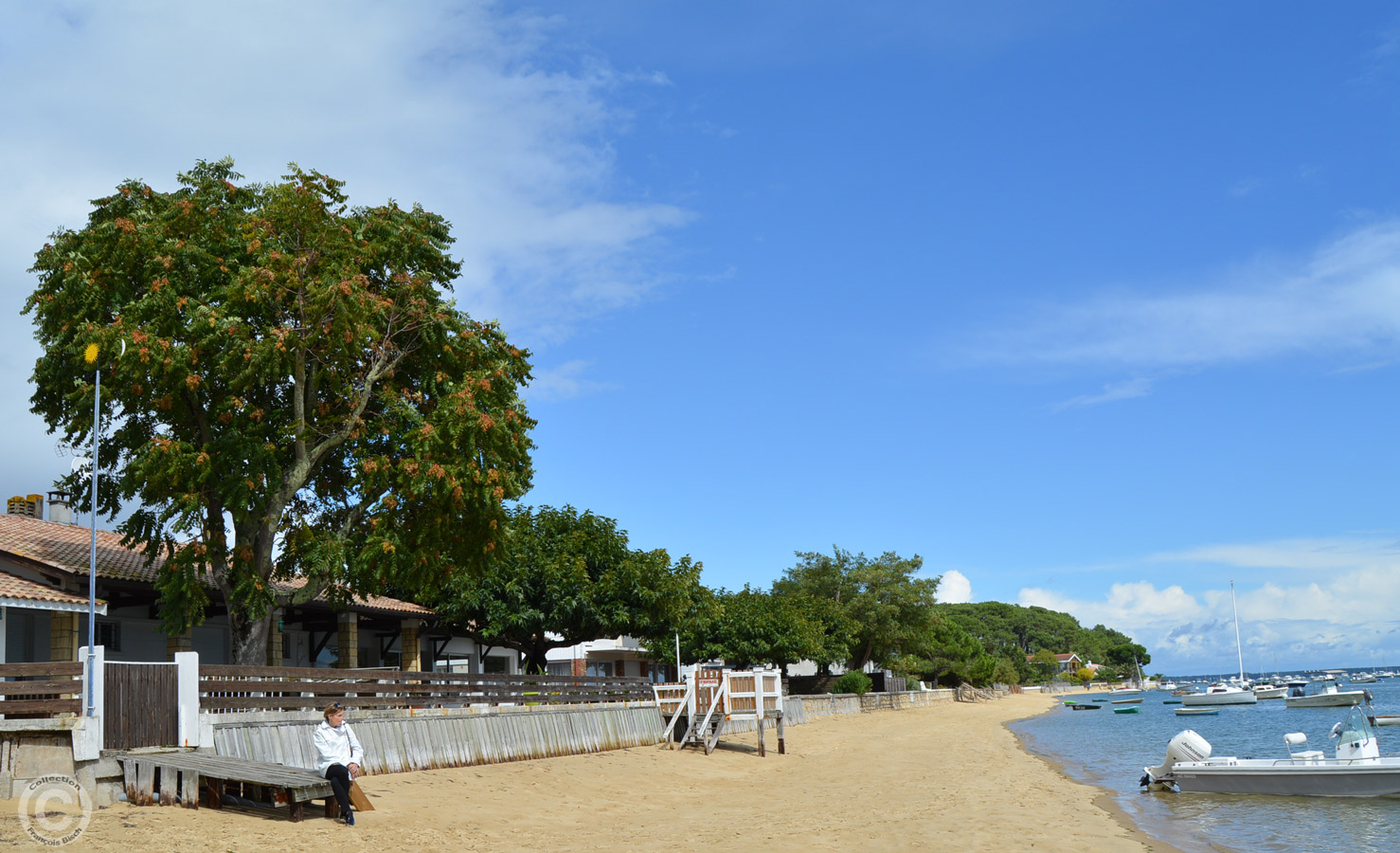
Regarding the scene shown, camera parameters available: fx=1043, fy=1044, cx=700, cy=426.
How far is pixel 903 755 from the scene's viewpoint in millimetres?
33719

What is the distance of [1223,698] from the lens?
102 metres

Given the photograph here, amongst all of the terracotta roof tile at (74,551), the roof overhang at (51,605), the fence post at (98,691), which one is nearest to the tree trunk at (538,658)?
the terracotta roof tile at (74,551)

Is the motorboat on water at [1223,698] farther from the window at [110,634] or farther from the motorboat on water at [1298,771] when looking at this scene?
the window at [110,634]

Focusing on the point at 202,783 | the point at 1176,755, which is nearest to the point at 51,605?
the point at 202,783

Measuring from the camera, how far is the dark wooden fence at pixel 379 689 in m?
16.6

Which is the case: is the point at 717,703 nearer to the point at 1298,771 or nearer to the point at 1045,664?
the point at 1298,771

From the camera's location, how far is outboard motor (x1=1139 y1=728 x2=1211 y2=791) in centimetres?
2414

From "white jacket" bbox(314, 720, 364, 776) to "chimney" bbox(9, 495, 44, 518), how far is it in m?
23.7

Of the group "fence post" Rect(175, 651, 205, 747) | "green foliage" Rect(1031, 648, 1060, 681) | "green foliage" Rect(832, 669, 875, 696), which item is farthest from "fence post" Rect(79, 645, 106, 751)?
"green foliage" Rect(1031, 648, 1060, 681)

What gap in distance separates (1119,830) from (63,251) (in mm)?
24099

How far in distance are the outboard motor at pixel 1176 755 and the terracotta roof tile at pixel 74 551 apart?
1951 cm

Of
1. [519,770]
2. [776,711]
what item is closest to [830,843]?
[519,770]

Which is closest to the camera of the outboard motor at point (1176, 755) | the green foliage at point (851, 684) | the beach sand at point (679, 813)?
the beach sand at point (679, 813)

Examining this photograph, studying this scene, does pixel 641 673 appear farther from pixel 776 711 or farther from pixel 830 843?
pixel 830 843
